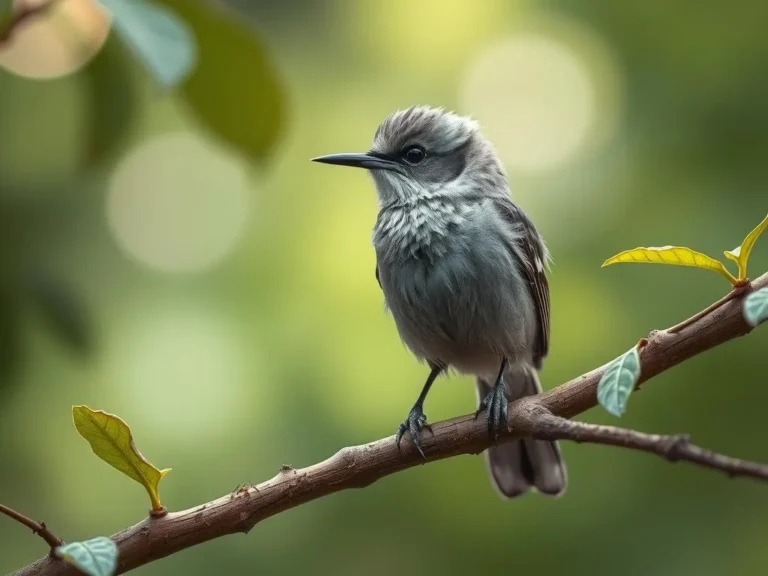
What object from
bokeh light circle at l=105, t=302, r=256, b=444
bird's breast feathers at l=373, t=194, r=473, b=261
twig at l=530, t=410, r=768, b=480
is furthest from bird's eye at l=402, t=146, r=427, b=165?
twig at l=530, t=410, r=768, b=480

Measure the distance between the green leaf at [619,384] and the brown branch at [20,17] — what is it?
161 centimetres

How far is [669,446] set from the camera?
1453mm

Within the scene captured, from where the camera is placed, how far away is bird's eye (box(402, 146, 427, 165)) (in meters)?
4.43

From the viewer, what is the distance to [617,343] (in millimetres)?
3914

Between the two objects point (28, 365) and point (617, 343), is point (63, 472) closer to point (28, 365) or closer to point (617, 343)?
point (28, 365)

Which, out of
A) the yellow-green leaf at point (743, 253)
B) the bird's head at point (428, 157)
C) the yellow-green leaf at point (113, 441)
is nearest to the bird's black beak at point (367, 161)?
the bird's head at point (428, 157)

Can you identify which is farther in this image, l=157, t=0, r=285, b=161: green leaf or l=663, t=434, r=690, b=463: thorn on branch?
l=157, t=0, r=285, b=161: green leaf

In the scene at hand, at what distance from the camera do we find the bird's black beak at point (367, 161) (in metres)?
4.12

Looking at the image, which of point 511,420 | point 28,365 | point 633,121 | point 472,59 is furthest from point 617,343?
point 28,365

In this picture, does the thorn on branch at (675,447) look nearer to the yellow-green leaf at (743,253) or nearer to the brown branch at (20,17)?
the yellow-green leaf at (743,253)

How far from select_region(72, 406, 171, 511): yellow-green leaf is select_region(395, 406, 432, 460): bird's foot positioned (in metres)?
0.77

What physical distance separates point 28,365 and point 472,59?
2.93m

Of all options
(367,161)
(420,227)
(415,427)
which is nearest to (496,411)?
(415,427)

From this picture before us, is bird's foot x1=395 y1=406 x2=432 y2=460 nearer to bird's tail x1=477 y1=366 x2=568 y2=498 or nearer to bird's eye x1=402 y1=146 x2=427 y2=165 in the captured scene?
bird's tail x1=477 y1=366 x2=568 y2=498
